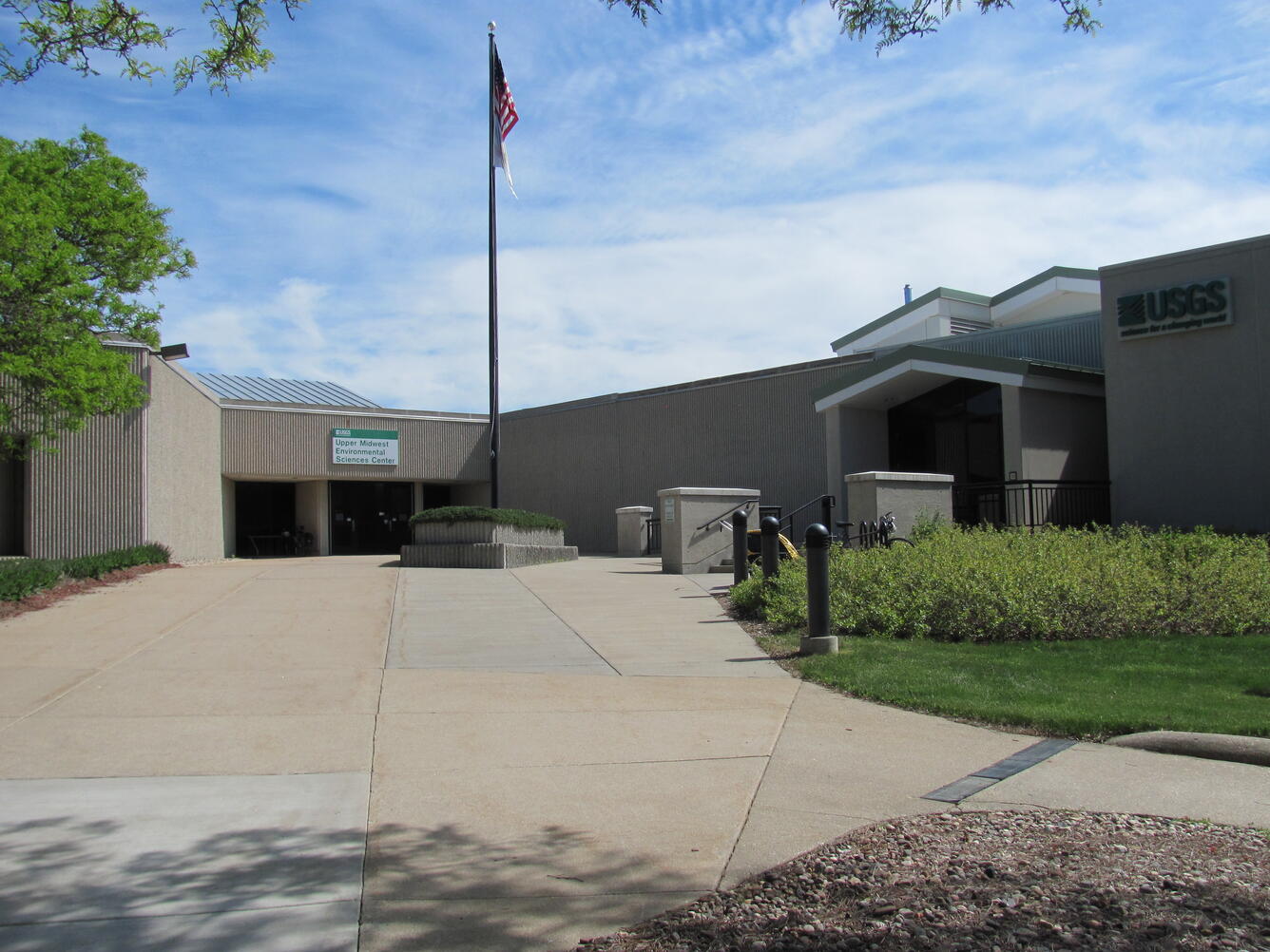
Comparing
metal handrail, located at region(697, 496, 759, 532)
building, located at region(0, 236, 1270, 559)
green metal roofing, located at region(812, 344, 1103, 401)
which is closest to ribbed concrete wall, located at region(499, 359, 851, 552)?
building, located at region(0, 236, 1270, 559)

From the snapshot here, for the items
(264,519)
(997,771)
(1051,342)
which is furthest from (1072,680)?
(264,519)

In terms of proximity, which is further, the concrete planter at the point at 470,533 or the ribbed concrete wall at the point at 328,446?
the ribbed concrete wall at the point at 328,446

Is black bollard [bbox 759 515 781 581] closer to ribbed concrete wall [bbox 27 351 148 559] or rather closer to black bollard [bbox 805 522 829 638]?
black bollard [bbox 805 522 829 638]

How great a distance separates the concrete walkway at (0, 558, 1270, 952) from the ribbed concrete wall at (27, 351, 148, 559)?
37.5 ft

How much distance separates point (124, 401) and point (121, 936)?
1552 cm

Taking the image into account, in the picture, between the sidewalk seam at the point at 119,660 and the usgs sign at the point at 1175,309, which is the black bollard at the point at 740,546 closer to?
the sidewalk seam at the point at 119,660

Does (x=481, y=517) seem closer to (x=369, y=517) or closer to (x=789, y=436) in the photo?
(x=789, y=436)

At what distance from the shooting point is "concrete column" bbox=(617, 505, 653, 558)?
25.5 meters

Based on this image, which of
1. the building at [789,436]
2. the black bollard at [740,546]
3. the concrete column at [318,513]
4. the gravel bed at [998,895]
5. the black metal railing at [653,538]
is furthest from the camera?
the concrete column at [318,513]

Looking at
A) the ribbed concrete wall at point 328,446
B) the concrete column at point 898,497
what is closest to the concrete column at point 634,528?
the concrete column at point 898,497

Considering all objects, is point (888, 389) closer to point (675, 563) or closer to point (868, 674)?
point (675, 563)

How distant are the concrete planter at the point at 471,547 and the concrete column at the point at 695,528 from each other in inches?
131

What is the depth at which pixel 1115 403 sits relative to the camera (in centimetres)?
1730

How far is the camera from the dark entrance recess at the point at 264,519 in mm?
34469
